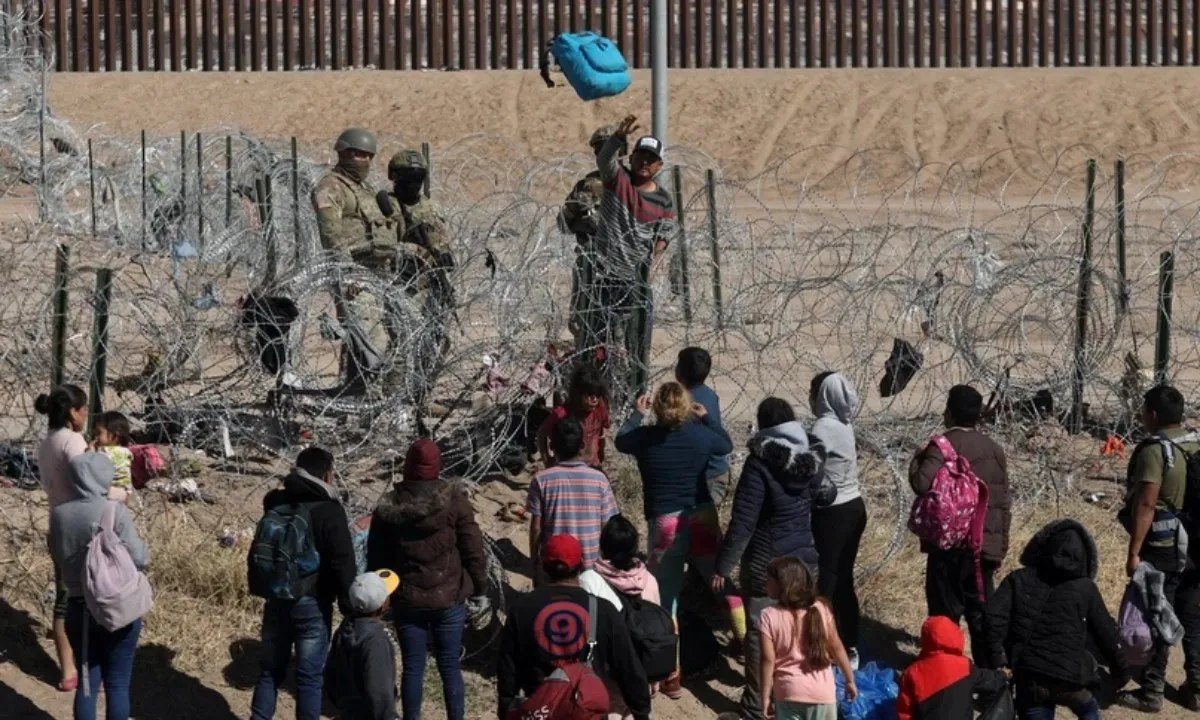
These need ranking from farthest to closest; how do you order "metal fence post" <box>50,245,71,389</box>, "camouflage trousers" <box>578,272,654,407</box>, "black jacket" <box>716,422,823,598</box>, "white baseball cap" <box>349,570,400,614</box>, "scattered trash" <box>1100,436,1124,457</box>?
1. "scattered trash" <box>1100,436,1124,457</box>
2. "camouflage trousers" <box>578,272,654,407</box>
3. "metal fence post" <box>50,245,71,389</box>
4. "black jacket" <box>716,422,823,598</box>
5. "white baseball cap" <box>349,570,400,614</box>

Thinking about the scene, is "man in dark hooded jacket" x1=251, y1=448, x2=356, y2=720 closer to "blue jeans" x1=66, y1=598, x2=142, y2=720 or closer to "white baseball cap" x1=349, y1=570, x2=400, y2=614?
"white baseball cap" x1=349, y1=570, x2=400, y2=614

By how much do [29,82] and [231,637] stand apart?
39.6 feet

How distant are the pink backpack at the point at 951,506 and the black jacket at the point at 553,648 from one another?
1912 mm

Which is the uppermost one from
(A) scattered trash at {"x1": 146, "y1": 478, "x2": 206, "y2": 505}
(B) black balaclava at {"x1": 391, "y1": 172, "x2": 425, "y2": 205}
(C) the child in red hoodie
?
(B) black balaclava at {"x1": 391, "y1": 172, "x2": 425, "y2": 205}

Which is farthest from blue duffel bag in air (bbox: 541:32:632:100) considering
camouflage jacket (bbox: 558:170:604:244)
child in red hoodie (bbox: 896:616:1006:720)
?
child in red hoodie (bbox: 896:616:1006:720)

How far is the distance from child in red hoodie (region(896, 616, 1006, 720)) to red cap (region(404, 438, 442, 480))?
67.1 inches

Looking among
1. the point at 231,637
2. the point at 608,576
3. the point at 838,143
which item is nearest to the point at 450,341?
the point at 231,637

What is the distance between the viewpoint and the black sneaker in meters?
8.66

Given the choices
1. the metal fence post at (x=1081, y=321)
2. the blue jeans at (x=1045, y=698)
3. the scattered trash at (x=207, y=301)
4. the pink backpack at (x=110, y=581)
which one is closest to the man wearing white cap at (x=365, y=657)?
the pink backpack at (x=110, y=581)

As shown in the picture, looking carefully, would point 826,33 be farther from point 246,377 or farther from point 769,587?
point 769,587

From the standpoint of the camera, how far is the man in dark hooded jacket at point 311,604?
7219 mm

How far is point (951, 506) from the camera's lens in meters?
8.11

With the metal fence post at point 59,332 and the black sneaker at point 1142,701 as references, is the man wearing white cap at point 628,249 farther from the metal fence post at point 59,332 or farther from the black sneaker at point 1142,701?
the black sneaker at point 1142,701

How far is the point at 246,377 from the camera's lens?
9.64 m
